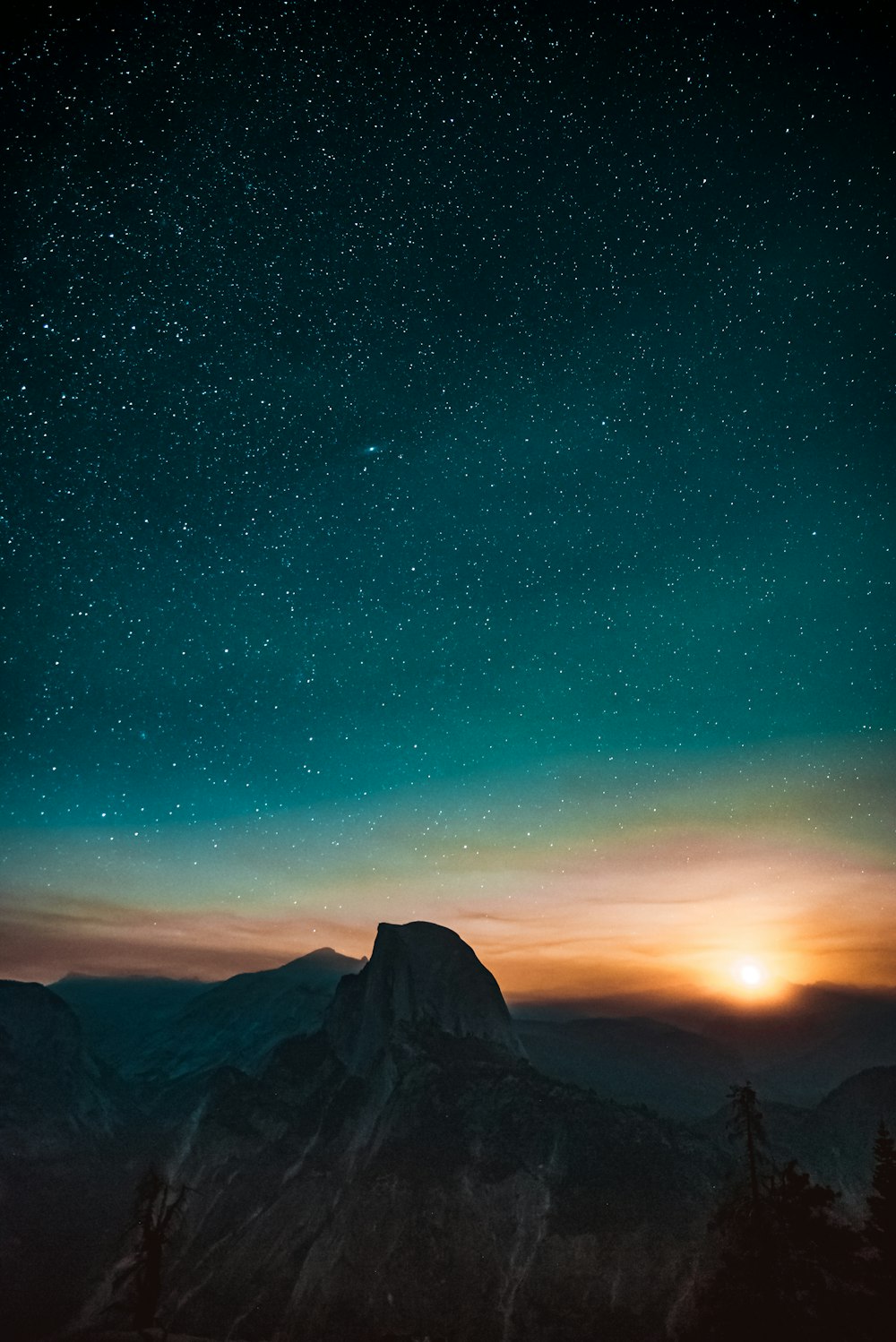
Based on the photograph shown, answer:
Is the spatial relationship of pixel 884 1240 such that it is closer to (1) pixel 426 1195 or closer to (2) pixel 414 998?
(1) pixel 426 1195

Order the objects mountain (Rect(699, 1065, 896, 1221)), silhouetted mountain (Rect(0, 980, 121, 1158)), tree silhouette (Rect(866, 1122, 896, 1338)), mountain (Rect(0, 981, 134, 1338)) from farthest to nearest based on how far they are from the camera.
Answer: silhouetted mountain (Rect(0, 980, 121, 1158)) < mountain (Rect(0, 981, 134, 1338)) < mountain (Rect(699, 1065, 896, 1221)) < tree silhouette (Rect(866, 1122, 896, 1338))

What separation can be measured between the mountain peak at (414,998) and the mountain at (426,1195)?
69cm

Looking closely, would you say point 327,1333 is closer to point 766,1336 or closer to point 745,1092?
point 766,1336

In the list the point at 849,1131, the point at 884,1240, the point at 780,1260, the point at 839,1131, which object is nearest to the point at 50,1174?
the point at 839,1131

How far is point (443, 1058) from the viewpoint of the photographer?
504 feet

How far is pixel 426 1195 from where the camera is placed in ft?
385

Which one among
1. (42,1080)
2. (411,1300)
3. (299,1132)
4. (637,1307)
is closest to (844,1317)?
(637,1307)

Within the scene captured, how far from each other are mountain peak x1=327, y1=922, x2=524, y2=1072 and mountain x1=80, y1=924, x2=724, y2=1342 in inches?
27.1

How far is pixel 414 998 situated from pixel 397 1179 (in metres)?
48.5

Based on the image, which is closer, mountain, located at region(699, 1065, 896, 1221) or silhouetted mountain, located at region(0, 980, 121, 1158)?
mountain, located at region(699, 1065, 896, 1221)

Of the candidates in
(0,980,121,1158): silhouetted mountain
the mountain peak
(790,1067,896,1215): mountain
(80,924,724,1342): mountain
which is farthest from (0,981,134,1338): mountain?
(790,1067,896,1215): mountain

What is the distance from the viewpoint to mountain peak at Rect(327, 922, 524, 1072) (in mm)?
168125

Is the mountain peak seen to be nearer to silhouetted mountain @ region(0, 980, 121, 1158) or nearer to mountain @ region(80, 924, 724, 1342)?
mountain @ region(80, 924, 724, 1342)

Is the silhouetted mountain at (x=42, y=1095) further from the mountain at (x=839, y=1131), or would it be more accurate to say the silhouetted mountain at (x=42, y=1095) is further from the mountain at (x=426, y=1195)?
the mountain at (x=839, y=1131)
